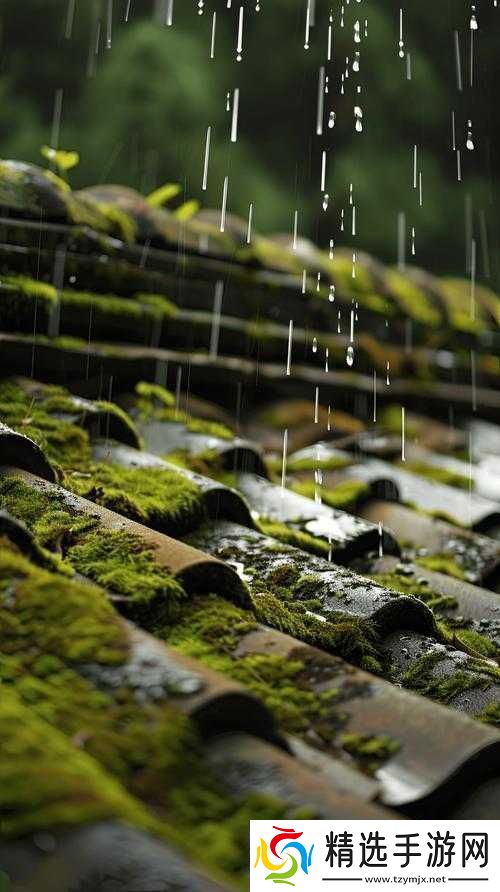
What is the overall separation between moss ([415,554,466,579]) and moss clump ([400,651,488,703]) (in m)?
1.11

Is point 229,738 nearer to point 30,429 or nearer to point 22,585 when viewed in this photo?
point 22,585

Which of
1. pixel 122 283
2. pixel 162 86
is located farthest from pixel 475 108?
pixel 122 283

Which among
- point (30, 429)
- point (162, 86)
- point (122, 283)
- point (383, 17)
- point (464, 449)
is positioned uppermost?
point (383, 17)

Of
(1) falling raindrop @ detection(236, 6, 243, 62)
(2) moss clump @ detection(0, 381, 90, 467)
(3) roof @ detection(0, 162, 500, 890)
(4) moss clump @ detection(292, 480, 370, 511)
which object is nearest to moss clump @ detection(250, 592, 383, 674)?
(3) roof @ detection(0, 162, 500, 890)

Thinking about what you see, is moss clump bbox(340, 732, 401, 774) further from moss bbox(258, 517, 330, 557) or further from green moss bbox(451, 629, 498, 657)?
moss bbox(258, 517, 330, 557)

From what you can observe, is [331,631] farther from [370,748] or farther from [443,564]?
[443,564]

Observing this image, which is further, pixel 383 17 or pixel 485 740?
pixel 383 17

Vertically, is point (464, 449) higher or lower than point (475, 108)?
lower

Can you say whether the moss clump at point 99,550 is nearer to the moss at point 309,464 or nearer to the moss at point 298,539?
the moss at point 298,539

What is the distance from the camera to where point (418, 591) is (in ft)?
9.68

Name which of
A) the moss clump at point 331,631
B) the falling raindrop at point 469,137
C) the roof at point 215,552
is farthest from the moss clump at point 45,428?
the falling raindrop at point 469,137

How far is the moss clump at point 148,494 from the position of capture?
2.59 m

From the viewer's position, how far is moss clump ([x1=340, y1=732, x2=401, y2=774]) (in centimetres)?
161

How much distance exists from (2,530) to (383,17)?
1372 centimetres
